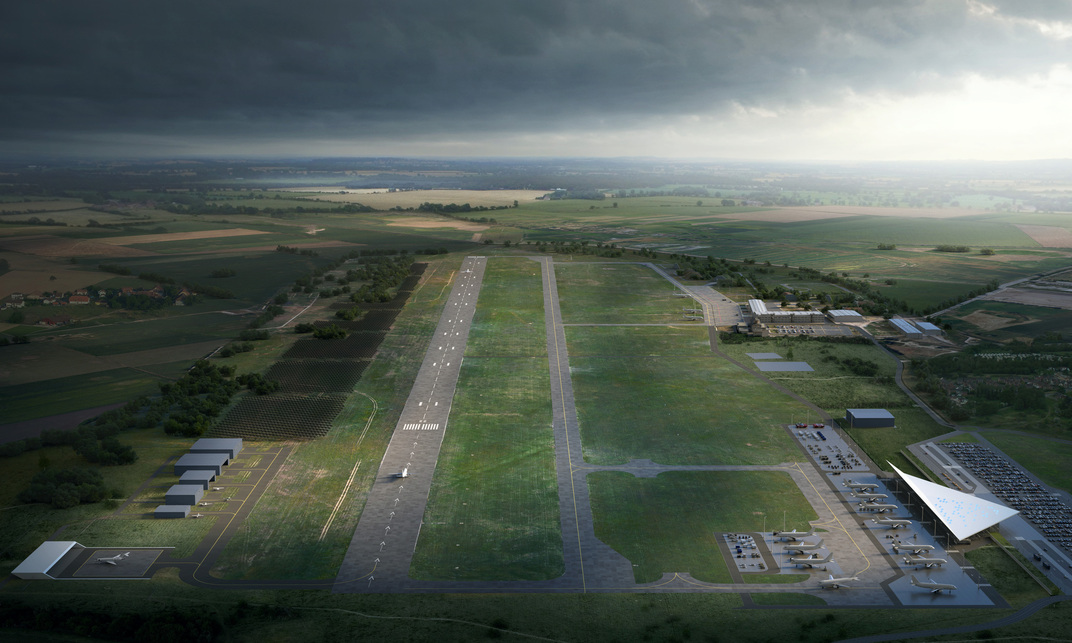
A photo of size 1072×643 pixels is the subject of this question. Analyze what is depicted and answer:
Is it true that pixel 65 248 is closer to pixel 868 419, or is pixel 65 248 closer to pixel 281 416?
pixel 281 416

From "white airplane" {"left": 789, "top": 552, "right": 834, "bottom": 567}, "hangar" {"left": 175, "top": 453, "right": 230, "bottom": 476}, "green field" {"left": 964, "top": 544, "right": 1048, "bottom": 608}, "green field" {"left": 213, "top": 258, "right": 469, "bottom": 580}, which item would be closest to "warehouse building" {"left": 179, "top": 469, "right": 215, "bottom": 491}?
"hangar" {"left": 175, "top": 453, "right": 230, "bottom": 476}

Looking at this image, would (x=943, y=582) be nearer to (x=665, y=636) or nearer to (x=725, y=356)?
(x=665, y=636)

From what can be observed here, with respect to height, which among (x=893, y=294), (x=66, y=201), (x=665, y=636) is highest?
(x=66, y=201)

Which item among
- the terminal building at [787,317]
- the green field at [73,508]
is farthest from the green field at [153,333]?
the terminal building at [787,317]

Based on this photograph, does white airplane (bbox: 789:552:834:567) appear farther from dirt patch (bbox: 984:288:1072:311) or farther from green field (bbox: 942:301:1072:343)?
dirt patch (bbox: 984:288:1072:311)

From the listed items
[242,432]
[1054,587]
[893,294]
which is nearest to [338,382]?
[242,432]

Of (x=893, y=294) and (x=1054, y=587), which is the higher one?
(x=893, y=294)

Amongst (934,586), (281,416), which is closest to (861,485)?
(934,586)
